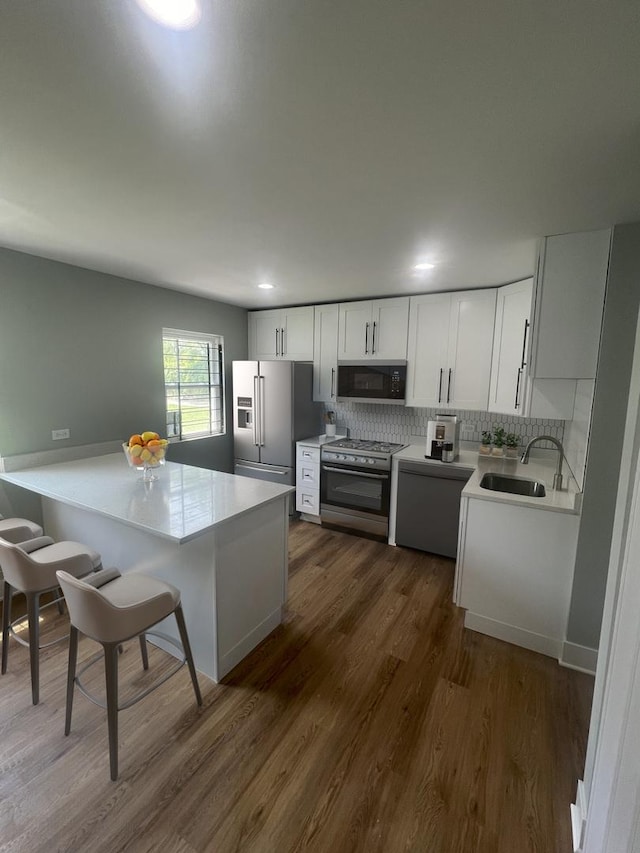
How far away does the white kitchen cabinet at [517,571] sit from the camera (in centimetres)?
205

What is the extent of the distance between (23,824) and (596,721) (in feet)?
6.57

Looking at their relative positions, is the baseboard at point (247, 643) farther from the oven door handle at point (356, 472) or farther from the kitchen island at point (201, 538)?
the oven door handle at point (356, 472)

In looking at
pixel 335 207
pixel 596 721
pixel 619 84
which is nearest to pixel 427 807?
pixel 596 721

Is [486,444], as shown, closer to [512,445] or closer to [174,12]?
[512,445]

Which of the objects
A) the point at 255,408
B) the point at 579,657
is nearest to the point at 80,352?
the point at 255,408

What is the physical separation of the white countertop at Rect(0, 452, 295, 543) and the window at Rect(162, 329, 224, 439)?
1.07m

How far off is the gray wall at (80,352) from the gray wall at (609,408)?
3408 mm

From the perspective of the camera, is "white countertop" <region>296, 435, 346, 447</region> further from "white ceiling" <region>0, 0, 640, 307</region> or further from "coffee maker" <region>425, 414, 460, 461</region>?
"white ceiling" <region>0, 0, 640, 307</region>

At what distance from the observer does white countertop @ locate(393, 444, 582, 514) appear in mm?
2082

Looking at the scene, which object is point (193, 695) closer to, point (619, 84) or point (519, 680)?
point (519, 680)

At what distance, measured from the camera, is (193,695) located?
1765mm

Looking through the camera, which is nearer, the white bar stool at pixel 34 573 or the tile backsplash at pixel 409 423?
the white bar stool at pixel 34 573

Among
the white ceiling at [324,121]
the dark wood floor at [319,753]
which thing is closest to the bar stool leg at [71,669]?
the dark wood floor at [319,753]

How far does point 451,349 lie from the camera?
328 centimetres
